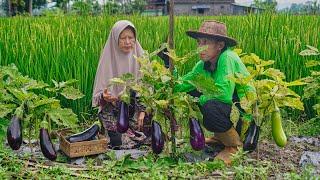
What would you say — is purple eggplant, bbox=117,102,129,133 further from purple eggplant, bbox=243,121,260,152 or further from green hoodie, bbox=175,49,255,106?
purple eggplant, bbox=243,121,260,152

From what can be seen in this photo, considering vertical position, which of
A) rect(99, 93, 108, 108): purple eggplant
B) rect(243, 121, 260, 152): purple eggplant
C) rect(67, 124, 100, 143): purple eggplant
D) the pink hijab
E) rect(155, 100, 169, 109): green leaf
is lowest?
rect(67, 124, 100, 143): purple eggplant

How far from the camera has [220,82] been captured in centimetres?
295

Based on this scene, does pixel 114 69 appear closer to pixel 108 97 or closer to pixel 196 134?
pixel 108 97

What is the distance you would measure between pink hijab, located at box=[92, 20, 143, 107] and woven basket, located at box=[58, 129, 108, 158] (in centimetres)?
35

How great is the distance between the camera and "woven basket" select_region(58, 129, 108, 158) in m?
3.03

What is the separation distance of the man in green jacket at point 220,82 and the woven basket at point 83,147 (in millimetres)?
544

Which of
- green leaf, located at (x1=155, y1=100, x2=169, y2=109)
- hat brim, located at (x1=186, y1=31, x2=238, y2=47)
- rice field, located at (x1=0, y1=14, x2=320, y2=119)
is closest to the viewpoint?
green leaf, located at (x1=155, y1=100, x2=169, y2=109)

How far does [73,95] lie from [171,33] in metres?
0.66

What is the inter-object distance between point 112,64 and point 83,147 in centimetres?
61

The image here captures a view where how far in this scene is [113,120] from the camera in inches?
134

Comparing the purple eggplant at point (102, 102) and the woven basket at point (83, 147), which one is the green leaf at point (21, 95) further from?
the purple eggplant at point (102, 102)

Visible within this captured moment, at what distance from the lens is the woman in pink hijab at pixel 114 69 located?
11.0 ft

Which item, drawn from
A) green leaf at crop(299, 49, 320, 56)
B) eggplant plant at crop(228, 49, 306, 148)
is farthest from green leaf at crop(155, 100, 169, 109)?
green leaf at crop(299, 49, 320, 56)

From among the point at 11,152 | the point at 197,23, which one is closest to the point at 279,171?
the point at 11,152
